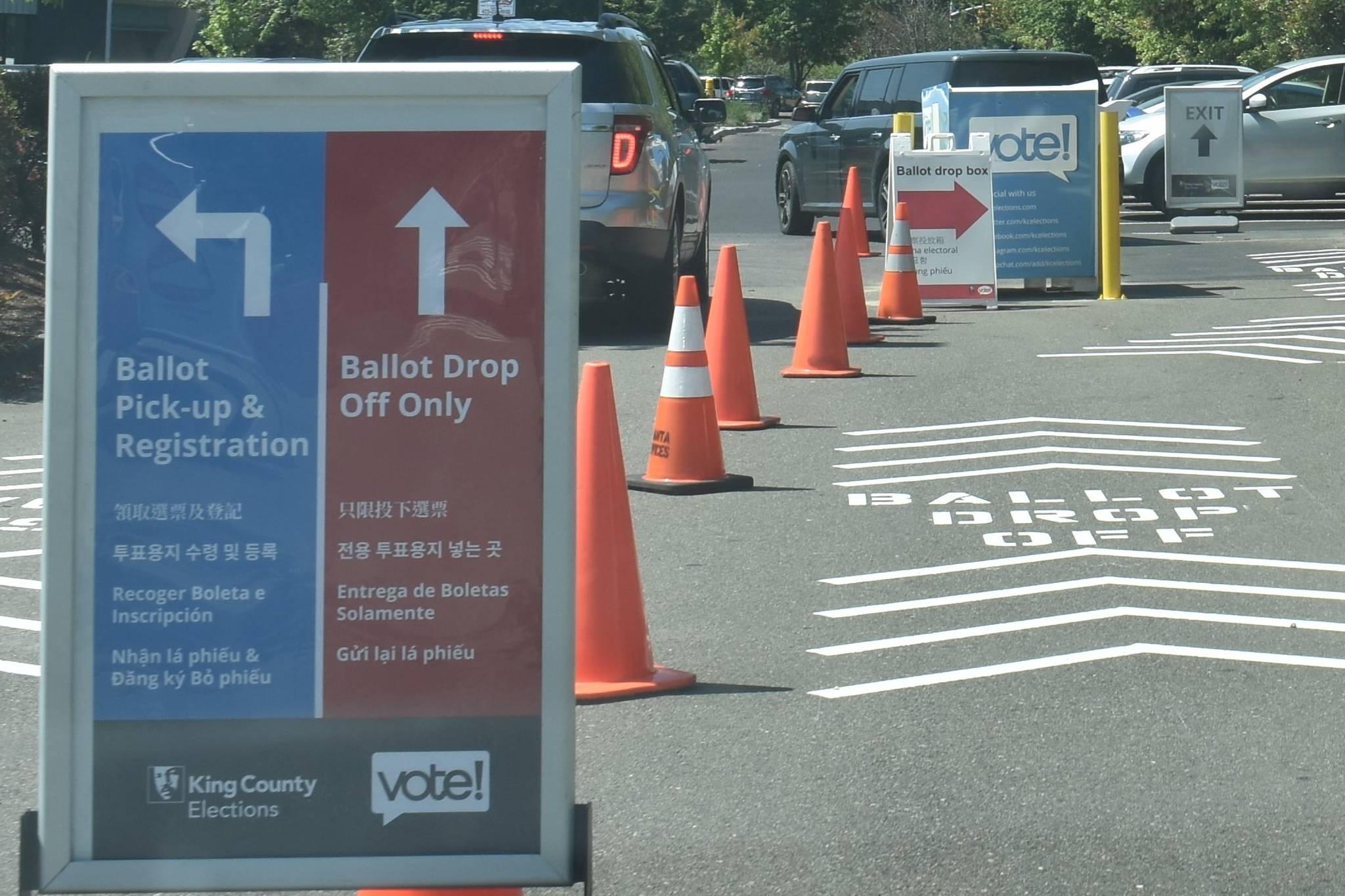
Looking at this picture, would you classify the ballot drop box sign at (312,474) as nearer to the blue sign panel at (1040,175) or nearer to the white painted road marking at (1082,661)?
the white painted road marking at (1082,661)

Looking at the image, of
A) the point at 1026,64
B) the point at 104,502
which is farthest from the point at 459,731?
the point at 1026,64

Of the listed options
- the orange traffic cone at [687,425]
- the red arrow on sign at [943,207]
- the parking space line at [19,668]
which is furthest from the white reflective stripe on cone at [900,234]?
the parking space line at [19,668]

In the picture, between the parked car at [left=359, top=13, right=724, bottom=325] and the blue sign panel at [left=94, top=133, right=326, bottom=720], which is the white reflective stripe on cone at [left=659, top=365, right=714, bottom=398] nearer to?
the parked car at [left=359, top=13, right=724, bottom=325]

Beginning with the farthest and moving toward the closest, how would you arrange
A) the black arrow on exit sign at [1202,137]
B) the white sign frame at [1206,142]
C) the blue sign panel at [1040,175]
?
1. the black arrow on exit sign at [1202,137]
2. the white sign frame at [1206,142]
3. the blue sign panel at [1040,175]

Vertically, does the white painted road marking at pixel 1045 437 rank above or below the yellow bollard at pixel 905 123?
below

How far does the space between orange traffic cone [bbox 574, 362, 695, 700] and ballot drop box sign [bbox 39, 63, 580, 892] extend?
1.93 m

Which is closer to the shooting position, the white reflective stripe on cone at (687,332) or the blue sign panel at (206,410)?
the blue sign panel at (206,410)

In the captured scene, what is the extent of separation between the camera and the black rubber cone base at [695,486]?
7848 mm

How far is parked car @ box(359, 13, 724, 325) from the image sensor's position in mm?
11234

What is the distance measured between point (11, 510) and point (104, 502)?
4.93 m

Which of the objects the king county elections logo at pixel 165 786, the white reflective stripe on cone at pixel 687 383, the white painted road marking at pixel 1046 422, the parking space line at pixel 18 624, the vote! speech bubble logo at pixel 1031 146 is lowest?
the parking space line at pixel 18 624

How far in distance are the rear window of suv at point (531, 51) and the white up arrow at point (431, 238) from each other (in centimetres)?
838

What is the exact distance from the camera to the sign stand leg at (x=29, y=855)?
303 cm

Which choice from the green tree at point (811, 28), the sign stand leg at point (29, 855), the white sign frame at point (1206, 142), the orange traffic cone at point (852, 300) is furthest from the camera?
the green tree at point (811, 28)
